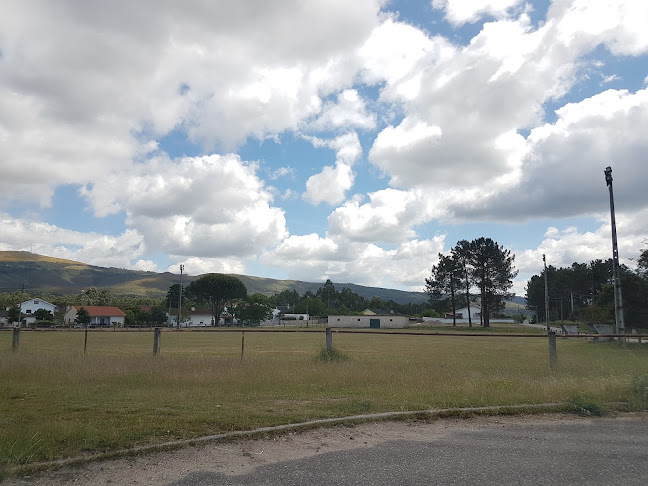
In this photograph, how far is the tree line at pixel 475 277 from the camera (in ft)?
292

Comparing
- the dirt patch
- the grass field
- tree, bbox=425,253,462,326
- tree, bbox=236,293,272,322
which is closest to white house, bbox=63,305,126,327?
tree, bbox=236,293,272,322

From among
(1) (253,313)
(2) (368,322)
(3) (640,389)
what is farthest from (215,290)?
(3) (640,389)

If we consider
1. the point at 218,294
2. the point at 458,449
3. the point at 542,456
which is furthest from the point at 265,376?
the point at 218,294

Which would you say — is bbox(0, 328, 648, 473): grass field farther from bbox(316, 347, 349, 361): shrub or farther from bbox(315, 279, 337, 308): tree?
bbox(315, 279, 337, 308): tree

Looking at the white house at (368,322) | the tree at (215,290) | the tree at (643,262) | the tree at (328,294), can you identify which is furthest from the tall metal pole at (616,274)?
the tree at (328,294)

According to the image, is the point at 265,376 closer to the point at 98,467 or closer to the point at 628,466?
the point at 98,467

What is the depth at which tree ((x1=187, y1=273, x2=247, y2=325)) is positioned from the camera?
136750 mm

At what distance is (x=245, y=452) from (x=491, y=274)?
89903 mm

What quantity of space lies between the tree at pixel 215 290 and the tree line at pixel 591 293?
80663 millimetres

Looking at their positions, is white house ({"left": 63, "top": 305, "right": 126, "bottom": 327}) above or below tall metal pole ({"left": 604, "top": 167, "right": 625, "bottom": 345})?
below

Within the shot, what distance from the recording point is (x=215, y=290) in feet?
449

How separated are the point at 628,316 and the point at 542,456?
44547 millimetres

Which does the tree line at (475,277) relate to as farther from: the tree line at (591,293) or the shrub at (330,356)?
the shrub at (330,356)

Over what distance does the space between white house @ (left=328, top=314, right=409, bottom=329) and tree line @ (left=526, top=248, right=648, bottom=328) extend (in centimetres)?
3268
